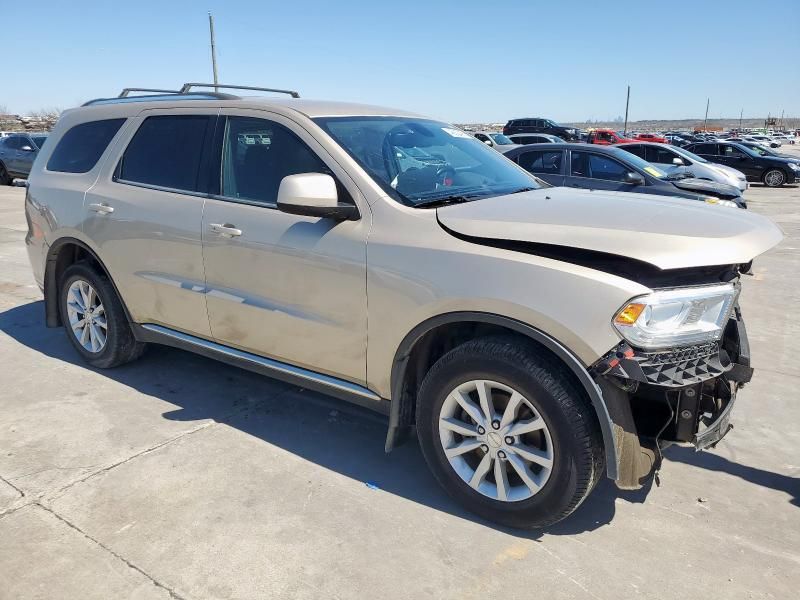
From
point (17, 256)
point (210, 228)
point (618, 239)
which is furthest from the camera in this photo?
point (17, 256)

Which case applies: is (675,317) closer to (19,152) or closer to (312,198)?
(312,198)

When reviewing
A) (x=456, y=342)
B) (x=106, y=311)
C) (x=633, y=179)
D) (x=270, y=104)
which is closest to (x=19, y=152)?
(x=106, y=311)

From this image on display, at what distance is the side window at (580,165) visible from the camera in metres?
9.75

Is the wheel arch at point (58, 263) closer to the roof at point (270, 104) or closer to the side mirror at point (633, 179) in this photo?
the roof at point (270, 104)

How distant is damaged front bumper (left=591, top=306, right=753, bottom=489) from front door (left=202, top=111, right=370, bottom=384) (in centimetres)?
124

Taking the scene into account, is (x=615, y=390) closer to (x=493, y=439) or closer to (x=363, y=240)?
(x=493, y=439)

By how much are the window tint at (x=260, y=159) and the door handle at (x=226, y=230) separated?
0.19 m

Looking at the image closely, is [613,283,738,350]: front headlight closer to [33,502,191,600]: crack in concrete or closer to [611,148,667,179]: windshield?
[33,502,191,600]: crack in concrete

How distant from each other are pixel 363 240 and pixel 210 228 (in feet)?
3.57

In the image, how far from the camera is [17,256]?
891 centimetres

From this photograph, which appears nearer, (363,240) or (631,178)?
(363,240)

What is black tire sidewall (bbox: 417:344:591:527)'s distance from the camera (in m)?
2.56

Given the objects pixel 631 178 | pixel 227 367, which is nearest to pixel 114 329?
pixel 227 367

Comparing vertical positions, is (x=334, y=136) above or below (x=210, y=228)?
above
